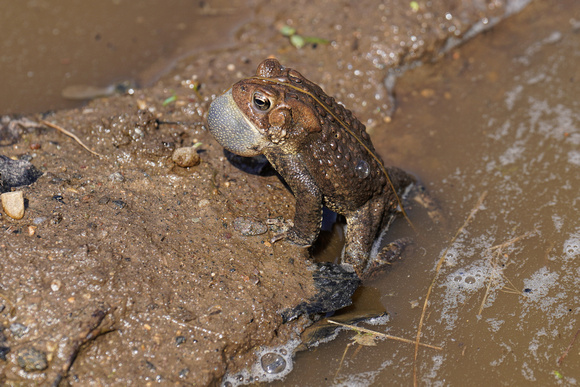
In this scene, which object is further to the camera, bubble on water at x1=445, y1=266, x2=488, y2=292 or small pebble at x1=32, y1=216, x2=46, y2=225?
bubble on water at x1=445, y1=266, x2=488, y2=292

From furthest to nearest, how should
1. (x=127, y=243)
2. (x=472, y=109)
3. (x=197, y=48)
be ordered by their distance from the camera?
1. (x=197, y=48)
2. (x=472, y=109)
3. (x=127, y=243)

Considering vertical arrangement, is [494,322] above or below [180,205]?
below

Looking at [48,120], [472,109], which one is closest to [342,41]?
[472,109]

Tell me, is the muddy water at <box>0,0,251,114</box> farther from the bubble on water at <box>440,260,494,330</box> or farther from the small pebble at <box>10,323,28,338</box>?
the bubble on water at <box>440,260,494,330</box>

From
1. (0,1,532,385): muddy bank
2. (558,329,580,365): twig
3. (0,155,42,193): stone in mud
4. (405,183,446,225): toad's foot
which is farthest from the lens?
(405,183,446,225): toad's foot

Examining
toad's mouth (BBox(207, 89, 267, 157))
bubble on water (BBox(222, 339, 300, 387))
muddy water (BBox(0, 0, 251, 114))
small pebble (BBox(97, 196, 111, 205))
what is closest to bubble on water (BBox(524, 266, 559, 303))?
bubble on water (BBox(222, 339, 300, 387))

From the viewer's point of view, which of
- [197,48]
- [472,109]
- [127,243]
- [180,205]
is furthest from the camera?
[197,48]

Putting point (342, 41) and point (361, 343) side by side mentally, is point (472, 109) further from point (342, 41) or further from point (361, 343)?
point (361, 343)
